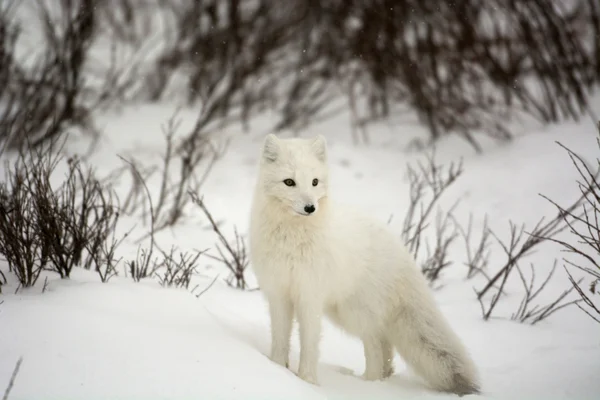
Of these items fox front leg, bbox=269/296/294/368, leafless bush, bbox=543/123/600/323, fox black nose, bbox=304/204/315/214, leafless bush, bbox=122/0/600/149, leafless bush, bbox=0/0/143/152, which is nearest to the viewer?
leafless bush, bbox=543/123/600/323

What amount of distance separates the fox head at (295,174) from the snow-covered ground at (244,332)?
80 centimetres

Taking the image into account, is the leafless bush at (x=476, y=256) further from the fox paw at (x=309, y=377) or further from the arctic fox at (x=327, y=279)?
the fox paw at (x=309, y=377)

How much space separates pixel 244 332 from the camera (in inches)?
138

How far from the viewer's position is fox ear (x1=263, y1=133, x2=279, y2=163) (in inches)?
130

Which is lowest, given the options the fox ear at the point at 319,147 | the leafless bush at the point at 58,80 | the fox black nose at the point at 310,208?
the fox black nose at the point at 310,208

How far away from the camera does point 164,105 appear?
9.62 m

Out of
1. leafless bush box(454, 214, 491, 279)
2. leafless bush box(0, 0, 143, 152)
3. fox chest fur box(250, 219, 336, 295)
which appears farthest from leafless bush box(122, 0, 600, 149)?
fox chest fur box(250, 219, 336, 295)

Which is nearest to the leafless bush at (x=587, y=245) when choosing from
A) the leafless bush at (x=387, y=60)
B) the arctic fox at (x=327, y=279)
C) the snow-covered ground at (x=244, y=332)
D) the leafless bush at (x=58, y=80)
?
the snow-covered ground at (x=244, y=332)

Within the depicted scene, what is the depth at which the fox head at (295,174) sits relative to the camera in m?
3.04

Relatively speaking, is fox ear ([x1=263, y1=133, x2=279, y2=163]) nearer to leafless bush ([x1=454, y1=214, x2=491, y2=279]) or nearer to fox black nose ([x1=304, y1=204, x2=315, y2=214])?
fox black nose ([x1=304, y1=204, x2=315, y2=214])

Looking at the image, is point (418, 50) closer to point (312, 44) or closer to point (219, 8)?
point (312, 44)

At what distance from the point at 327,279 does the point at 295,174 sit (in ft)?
2.08

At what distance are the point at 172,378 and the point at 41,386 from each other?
0.50 meters

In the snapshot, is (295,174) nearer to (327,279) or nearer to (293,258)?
(293,258)
